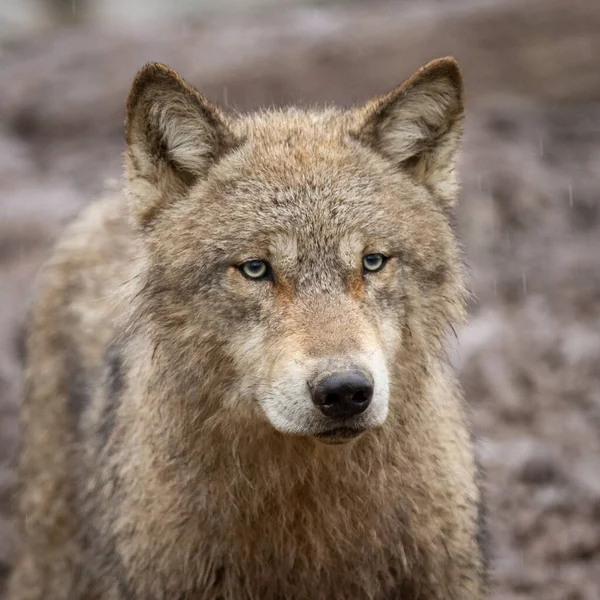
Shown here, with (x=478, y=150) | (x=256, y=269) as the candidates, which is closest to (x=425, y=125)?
(x=256, y=269)

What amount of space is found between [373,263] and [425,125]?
0.77m

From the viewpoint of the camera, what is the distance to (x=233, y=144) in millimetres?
4117

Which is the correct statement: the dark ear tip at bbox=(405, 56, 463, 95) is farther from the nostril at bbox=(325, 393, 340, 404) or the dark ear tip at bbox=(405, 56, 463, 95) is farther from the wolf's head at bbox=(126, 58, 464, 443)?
the nostril at bbox=(325, 393, 340, 404)

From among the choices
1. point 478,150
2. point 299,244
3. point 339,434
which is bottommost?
point 339,434

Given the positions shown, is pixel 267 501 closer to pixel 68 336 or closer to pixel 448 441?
pixel 448 441

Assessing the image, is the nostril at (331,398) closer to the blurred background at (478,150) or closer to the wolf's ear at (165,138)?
the wolf's ear at (165,138)

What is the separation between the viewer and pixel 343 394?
11.1ft

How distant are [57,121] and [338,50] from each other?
3.02 metres

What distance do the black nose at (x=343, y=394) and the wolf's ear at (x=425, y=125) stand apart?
1231mm

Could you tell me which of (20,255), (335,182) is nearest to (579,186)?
(20,255)

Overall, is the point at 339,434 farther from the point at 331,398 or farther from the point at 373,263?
the point at 373,263

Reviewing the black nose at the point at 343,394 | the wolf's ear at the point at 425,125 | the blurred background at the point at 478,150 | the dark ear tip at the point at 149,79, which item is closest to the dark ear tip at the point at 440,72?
the wolf's ear at the point at 425,125

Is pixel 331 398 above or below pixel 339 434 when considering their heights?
above

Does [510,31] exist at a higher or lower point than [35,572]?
higher
